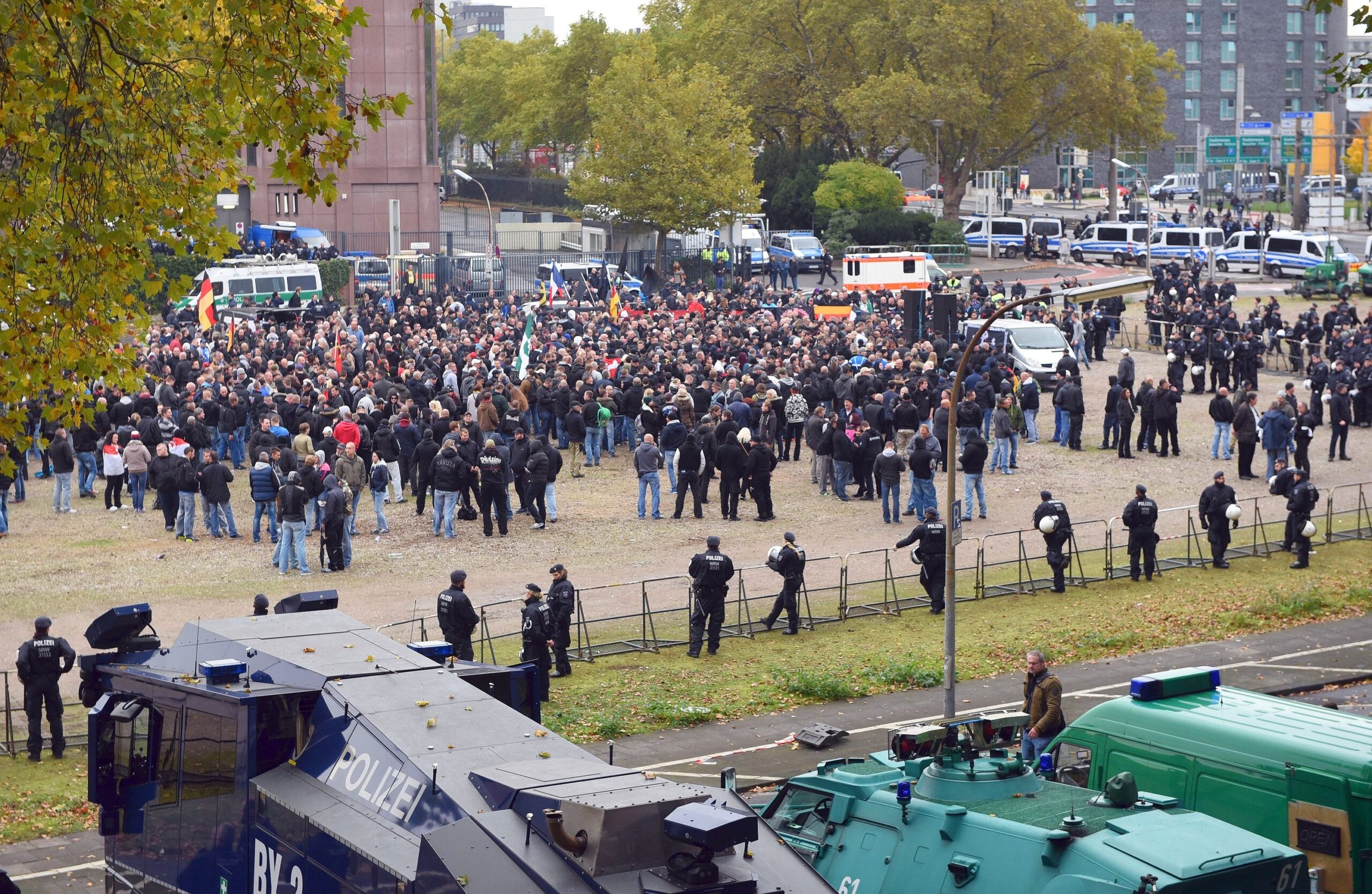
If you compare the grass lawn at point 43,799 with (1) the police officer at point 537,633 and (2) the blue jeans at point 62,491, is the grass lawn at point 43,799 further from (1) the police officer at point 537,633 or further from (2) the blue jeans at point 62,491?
(2) the blue jeans at point 62,491

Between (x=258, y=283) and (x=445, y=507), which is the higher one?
(x=258, y=283)

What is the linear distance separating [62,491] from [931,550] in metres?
14.9

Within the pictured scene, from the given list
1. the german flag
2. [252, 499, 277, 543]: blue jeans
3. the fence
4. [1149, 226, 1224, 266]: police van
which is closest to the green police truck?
the fence

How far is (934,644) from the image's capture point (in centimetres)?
2169

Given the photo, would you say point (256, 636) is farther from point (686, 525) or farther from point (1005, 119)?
point (1005, 119)

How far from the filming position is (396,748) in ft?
30.9

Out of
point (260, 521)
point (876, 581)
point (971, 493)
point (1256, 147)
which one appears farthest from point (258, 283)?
point (1256, 147)

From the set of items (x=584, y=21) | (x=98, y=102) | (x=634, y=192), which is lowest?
(x=98, y=102)

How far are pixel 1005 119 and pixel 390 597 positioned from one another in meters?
59.3

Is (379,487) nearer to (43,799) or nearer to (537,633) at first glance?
(537,633)

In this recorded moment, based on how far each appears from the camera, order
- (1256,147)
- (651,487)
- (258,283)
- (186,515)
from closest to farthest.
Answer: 1. (186,515)
2. (651,487)
3. (258,283)
4. (1256,147)

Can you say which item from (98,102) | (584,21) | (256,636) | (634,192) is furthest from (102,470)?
(584,21)

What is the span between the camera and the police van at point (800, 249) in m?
70.6

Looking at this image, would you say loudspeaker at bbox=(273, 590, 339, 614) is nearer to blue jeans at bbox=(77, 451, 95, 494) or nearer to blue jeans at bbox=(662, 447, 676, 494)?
blue jeans at bbox=(662, 447, 676, 494)
